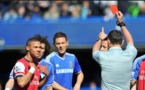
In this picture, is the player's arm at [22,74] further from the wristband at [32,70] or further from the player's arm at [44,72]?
the player's arm at [44,72]

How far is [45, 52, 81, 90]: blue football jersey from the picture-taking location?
30.1ft

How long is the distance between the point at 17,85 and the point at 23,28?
690 centimetres

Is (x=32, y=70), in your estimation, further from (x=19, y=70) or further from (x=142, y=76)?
(x=142, y=76)

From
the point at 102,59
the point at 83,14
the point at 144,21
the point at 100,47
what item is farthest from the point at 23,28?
the point at 102,59

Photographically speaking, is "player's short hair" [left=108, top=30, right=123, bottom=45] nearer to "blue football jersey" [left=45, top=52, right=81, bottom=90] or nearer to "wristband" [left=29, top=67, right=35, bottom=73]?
"wristband" [left=29, top=67, right=35, bottom=73]

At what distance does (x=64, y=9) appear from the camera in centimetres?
1462

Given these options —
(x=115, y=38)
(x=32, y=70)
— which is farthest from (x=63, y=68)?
(x=115, y=38)

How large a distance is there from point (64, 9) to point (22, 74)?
7.45 meters

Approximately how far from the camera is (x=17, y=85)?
7402mm

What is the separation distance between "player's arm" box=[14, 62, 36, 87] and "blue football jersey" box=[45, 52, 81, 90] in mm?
1749

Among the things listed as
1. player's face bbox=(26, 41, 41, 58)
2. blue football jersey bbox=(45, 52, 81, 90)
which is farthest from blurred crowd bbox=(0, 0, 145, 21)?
player's face bbox=(26, 41, 41, 58)

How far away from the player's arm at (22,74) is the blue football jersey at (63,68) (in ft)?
5.74

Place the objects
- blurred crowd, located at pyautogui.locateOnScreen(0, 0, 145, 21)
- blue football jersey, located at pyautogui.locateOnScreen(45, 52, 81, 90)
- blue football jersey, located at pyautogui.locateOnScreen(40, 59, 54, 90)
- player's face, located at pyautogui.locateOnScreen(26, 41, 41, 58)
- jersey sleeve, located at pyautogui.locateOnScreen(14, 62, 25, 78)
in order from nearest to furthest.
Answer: jersey sleeve, located at pyautogui.locateOnScreen(14, 62, 25, 78), player's face, located at pyautogui.locateOnScreen(26, 41, 41, 58), blue football jersey, located at pyautogui.locateOnScreen(40, 59, 54, 90), blue football jersey, located at pyautogui.locateOnScreen(45, 52, 81, 90), blurred crowd, located at pyautogui.locateOnScreen(0, 0, 145, 21)

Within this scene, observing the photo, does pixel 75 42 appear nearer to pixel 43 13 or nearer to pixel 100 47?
pixel 43 13
